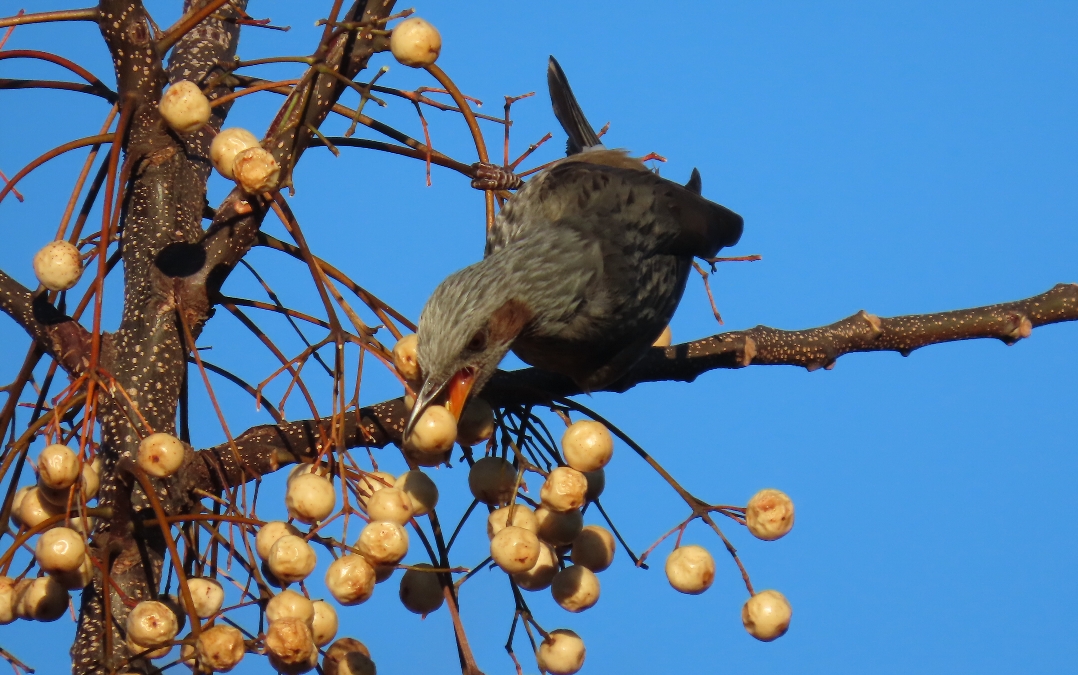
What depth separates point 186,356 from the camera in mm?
2729

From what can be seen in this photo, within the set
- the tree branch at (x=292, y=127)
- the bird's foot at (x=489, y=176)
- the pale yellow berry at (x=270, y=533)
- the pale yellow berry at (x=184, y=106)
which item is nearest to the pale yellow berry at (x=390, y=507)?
the pale yellow berry at (x=270, y=533)

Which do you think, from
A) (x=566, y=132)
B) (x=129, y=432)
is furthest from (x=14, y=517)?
(x=566, y=132)

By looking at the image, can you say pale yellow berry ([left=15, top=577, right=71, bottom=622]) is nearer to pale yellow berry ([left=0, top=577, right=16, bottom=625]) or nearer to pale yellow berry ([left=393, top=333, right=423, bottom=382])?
pale yellow berry ([left=0, top=577, right=16, bottom=625])

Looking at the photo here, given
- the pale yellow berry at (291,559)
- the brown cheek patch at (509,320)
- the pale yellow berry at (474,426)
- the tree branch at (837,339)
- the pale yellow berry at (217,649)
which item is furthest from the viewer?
the tree branch at (837,339)

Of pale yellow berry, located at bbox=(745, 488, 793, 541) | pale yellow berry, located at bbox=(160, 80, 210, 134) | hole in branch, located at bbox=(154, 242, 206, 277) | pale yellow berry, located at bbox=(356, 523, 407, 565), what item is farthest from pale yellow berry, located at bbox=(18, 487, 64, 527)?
pale yellow berry, located at bbox=(745, 488, 793, 541)

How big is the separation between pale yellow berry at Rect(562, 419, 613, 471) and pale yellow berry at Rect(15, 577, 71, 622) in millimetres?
1049

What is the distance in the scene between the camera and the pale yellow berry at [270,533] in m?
2.03

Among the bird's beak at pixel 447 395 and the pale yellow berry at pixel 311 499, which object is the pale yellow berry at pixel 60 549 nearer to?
the pale yellow berry at pixel 311 499

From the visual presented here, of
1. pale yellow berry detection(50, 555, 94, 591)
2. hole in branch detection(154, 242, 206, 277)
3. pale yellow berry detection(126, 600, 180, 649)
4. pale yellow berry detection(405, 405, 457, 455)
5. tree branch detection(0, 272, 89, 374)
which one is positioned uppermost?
hole in branch detection(154, 242, 206, 277)

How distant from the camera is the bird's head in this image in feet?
8.38

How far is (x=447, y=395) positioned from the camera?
2674mm

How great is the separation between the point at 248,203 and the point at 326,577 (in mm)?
886

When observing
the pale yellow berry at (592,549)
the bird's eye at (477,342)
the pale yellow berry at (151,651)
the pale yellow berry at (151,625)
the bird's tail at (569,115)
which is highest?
the bird's tail at (569,115)

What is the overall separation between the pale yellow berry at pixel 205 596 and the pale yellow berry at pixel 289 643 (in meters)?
0.25
